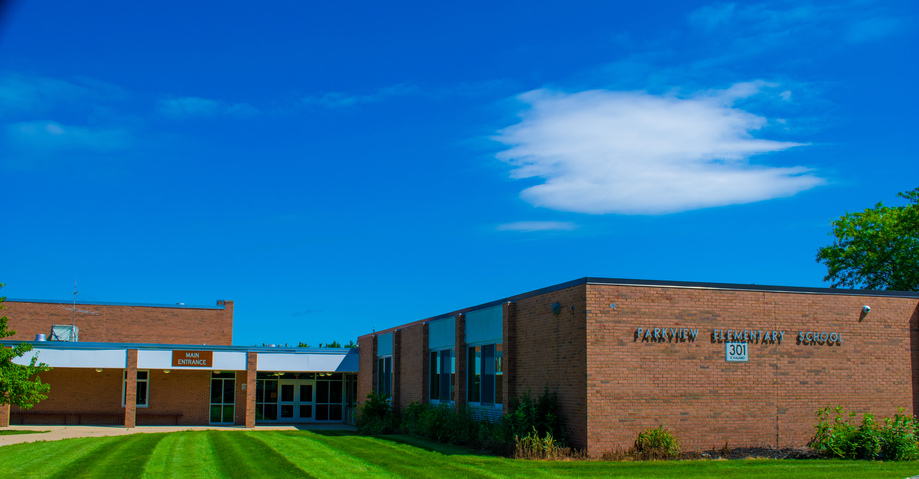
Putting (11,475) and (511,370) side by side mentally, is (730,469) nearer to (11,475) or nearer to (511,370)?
(511,370)

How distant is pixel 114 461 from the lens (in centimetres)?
1922

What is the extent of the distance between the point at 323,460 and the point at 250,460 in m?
1.92

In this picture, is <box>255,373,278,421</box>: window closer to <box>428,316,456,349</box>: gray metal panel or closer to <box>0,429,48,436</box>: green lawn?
<box>0,429,48,436</box>: green lawn

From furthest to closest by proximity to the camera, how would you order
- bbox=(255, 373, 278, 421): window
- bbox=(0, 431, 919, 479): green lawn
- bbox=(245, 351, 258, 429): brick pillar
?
bbox=(255, 373, 278, 421): window
bbox=(245, 351, 258, 429): brick pillar
bbox=(0, 431, 919, 479): green lawn

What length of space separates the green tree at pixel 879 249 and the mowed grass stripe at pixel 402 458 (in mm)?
30708

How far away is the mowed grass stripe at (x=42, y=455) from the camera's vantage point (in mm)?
17328

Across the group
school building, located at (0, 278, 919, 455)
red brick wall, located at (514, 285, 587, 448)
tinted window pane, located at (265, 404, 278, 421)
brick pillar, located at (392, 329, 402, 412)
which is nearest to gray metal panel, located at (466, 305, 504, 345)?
school building, located at (0, 278, 919, 455)

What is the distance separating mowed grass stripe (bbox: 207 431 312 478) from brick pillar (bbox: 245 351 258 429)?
9.80 meters

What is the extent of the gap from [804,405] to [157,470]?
51.6ft

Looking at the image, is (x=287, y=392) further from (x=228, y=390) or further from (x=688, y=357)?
(x=688, y=357)

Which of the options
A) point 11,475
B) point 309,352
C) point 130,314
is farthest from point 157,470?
point 130,314

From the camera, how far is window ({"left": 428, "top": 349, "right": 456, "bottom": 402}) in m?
26.9

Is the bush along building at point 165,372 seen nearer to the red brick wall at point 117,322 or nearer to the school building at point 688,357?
the red brick wall at point 117,322

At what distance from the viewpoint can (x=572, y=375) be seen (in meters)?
19.1
